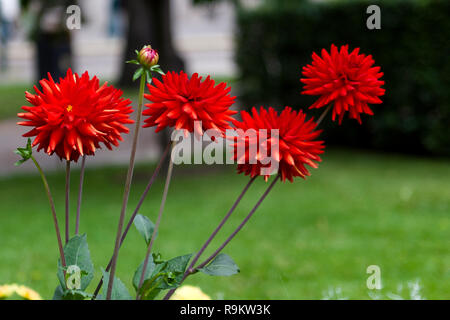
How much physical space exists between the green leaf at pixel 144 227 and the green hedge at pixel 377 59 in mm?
7062

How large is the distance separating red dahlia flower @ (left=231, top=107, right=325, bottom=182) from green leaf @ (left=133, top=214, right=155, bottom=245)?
341 millimetres

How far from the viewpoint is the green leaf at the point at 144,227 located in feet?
5.54

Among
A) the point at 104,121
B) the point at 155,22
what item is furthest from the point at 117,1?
the point at 104,121

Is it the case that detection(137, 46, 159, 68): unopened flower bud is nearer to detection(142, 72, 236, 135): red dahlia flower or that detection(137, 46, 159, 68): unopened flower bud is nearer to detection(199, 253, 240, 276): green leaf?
detection(142, 72, 236, 135): red dahlia flower

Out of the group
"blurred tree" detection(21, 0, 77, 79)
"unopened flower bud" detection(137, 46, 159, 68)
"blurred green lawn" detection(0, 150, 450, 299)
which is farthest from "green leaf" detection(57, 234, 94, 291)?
"blurred tree" detection(21, 0, 77, 79)

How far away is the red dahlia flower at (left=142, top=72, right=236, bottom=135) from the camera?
1438 millimetres

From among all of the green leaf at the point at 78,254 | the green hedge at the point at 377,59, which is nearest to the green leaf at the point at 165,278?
the green leaf at the point at 78,254

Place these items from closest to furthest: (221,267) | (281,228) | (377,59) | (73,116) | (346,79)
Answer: (73,116) → (346,79) → (221,267) → (281,228) → (377,59)

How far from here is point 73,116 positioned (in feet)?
4.59

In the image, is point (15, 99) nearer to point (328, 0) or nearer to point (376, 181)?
point (328, 0)

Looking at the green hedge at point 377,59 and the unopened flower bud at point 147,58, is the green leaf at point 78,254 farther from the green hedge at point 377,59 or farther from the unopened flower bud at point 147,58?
the green hedge at point 377,59

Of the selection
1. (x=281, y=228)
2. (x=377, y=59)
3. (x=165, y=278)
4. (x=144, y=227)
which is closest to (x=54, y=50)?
(x=377, y=59)

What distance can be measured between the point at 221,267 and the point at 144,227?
24 cm

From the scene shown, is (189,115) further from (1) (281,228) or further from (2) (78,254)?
(1) (281,228)
